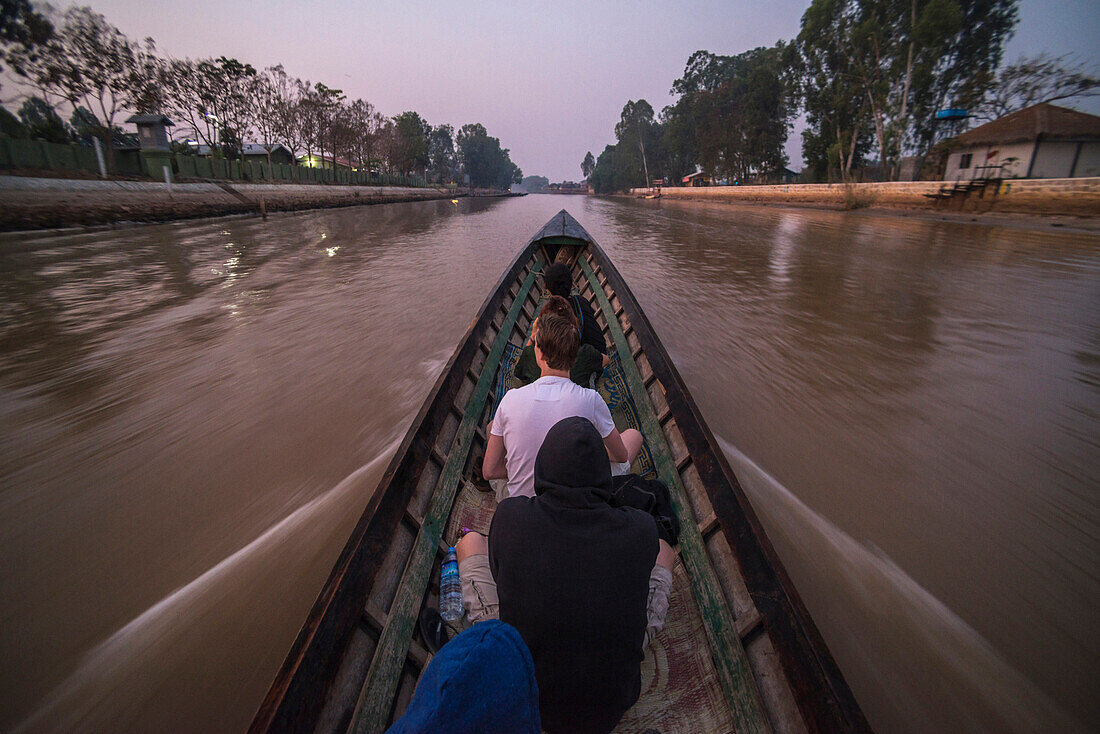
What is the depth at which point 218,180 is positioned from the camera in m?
27.8

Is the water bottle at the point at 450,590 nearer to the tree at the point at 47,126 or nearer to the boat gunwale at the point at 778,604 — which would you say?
the boat gunwale at the point at 778,604

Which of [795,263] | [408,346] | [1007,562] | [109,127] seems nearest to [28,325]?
[408,346]

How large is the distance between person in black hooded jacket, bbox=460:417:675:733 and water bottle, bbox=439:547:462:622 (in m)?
0.69

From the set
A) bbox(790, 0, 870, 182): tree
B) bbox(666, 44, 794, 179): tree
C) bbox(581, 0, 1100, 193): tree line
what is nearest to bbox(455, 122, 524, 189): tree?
bbox(666, 44, 794, 179): tree

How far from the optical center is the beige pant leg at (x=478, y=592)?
6.41 feet

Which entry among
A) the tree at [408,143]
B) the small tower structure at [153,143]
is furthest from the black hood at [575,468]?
the tree at [408,143]

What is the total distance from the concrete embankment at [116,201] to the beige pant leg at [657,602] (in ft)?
73.6

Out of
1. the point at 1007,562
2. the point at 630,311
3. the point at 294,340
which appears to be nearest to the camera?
the point at 1007,562

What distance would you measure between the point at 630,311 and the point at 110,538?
15.9 ft

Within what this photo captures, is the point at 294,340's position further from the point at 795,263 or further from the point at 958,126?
the point at 958,126

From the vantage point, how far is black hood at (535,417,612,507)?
1376mm

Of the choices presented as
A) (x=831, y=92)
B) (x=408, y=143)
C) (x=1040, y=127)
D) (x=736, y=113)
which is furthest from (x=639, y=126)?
(x=1040, y=127)

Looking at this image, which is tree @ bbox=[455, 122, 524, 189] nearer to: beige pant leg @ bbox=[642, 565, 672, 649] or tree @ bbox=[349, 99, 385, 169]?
tree @ bbox=[349, 99, 385, 169]

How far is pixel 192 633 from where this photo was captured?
8.51 feet
